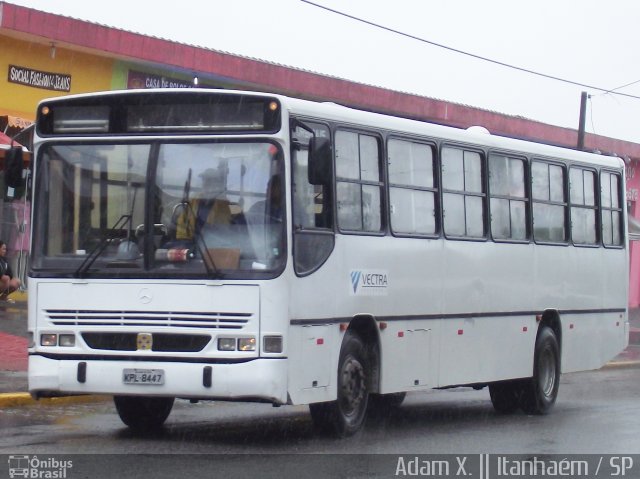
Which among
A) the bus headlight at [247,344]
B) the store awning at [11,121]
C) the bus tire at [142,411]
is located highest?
the store awning at [11,121]

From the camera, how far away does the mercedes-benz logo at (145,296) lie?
10.8m

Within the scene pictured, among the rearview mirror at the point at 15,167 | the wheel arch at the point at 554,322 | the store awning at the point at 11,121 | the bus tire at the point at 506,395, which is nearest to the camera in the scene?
the rearview mirror at the point at 15,167

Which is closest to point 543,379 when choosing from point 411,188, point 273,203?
point 411,188

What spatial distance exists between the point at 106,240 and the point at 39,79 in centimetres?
1327

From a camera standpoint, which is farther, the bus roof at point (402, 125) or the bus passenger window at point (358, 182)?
the bus passenger window at point (358, 182)

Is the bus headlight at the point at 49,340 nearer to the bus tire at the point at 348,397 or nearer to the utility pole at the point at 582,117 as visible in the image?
the bus tire at the point at 348,397

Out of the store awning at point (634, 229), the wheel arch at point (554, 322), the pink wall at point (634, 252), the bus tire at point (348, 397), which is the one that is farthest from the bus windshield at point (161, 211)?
the pink wall at point (634, 252)

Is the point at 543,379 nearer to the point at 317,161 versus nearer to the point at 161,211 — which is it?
the point at 317,161

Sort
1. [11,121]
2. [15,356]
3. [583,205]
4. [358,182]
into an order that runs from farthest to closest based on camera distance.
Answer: [11,121], [15,356], [583,205], [358,182]

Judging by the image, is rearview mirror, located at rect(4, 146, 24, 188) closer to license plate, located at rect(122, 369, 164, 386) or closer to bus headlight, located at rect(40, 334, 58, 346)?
bus headlight, located at rect(40, 334, 58, 346)

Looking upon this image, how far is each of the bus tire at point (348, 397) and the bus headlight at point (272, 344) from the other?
1090 millimetres

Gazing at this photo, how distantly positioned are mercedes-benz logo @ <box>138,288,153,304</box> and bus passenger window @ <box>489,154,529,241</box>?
4.97 meters

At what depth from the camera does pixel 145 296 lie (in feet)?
35.5

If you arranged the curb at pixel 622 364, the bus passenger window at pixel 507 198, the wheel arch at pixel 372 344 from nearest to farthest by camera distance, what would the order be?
1. the wheel arch at pixel 372 344
2. the bus passenger window at pixel 507 198
3. the curb at pixel 622 364
